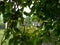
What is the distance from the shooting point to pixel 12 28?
0.71m

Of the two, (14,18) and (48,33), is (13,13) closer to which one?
(14,18)

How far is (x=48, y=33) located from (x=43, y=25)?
4cm

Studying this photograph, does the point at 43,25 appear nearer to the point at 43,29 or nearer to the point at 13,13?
the point at 43,29

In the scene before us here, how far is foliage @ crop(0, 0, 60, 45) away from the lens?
2.22ft

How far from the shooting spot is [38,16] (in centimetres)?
74

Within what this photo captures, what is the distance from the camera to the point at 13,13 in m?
0.71

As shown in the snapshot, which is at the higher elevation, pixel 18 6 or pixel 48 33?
pixel 18 6

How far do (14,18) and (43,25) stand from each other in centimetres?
11

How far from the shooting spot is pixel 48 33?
0.70 meters

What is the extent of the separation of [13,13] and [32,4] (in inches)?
3.4

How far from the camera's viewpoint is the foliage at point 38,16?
2.22 ft

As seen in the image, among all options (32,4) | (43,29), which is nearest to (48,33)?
(43,29)

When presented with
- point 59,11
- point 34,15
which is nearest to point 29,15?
point 34,15

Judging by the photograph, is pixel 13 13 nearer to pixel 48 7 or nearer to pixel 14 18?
pixel 14 18
